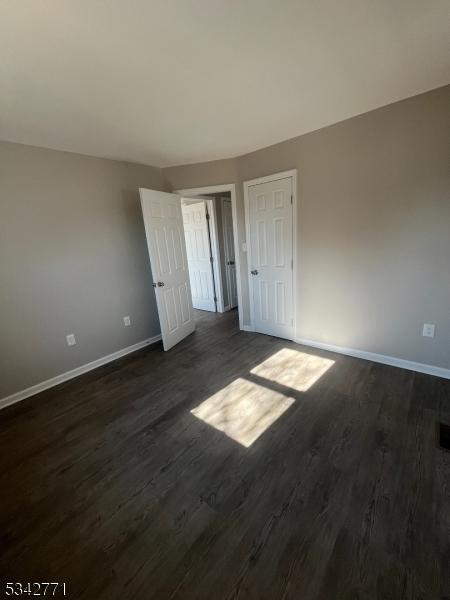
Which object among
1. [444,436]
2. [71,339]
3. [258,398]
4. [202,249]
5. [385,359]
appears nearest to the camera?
[444,436]

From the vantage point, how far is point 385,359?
268cm

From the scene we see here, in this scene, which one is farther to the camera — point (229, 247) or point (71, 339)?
point (229, 247)

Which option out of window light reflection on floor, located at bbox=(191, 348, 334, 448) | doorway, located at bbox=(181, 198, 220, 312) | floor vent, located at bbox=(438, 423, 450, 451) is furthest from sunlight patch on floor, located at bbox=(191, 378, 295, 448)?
doorway, located at bbox=(181, 198, 220, 312)

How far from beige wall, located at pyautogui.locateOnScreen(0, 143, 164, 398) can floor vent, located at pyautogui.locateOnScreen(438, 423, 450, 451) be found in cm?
326

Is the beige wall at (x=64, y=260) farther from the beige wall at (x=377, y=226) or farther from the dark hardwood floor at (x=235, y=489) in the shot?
the beige wall at (x=377, y=226)

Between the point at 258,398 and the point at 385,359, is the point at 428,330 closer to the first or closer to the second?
the point at 385,359

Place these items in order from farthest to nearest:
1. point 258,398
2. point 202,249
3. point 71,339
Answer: point 202,249 < point 71,339 < point 258,398

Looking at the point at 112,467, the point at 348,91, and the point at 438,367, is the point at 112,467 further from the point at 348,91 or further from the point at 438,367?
the point at 348,91

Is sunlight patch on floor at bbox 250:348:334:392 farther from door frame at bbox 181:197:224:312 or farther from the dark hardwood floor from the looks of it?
door frame at bbox 181:197:224:312

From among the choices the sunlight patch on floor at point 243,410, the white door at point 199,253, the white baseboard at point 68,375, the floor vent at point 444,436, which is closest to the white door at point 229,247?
the white door at point 199,253

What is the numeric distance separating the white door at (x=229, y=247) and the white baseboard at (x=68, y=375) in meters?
1.82

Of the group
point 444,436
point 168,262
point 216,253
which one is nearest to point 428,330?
point 444,436

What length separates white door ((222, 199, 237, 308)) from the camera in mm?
4586

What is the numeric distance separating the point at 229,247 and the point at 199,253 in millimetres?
569
